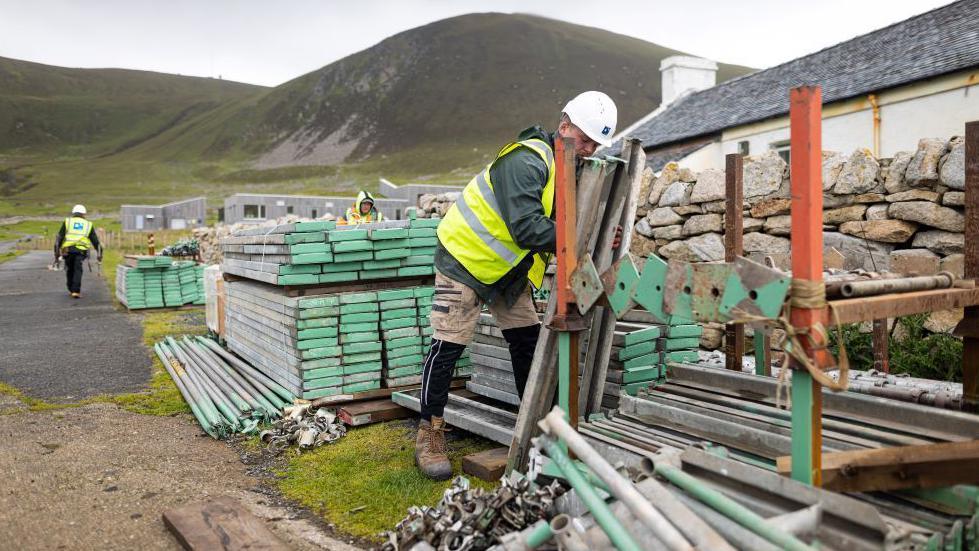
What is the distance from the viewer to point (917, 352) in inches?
249

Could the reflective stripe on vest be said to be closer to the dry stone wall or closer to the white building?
the white building

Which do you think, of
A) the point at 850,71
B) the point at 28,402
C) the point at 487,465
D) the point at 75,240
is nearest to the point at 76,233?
the point at 75,240

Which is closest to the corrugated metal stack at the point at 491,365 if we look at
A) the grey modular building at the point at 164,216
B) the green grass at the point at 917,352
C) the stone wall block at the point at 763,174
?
the green grass at the point at 917,352

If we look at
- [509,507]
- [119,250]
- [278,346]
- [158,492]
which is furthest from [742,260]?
[119,250]

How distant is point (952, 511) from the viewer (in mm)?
2555

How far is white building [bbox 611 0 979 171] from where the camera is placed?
→ 42.4ft

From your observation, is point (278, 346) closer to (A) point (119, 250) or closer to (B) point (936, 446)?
(B) point (936, 446)

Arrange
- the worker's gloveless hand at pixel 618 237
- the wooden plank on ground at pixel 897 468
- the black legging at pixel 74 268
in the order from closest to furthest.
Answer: the wooden plank on ground at pixel 897 468, the worker's gloveless hand at pixel 618 237, the black legging at pixel 74 268

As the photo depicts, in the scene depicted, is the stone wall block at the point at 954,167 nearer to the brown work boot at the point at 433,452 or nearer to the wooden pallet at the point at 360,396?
the wooden pallet at the point at 360,396

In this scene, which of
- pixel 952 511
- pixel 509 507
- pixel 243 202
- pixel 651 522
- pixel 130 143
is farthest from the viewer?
pixel 130 143

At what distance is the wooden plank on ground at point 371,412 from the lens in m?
5.92

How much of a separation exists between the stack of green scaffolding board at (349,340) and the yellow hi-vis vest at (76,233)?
38.1ft

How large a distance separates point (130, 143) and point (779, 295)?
672ft

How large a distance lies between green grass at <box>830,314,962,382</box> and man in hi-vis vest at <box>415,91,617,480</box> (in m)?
3.00
